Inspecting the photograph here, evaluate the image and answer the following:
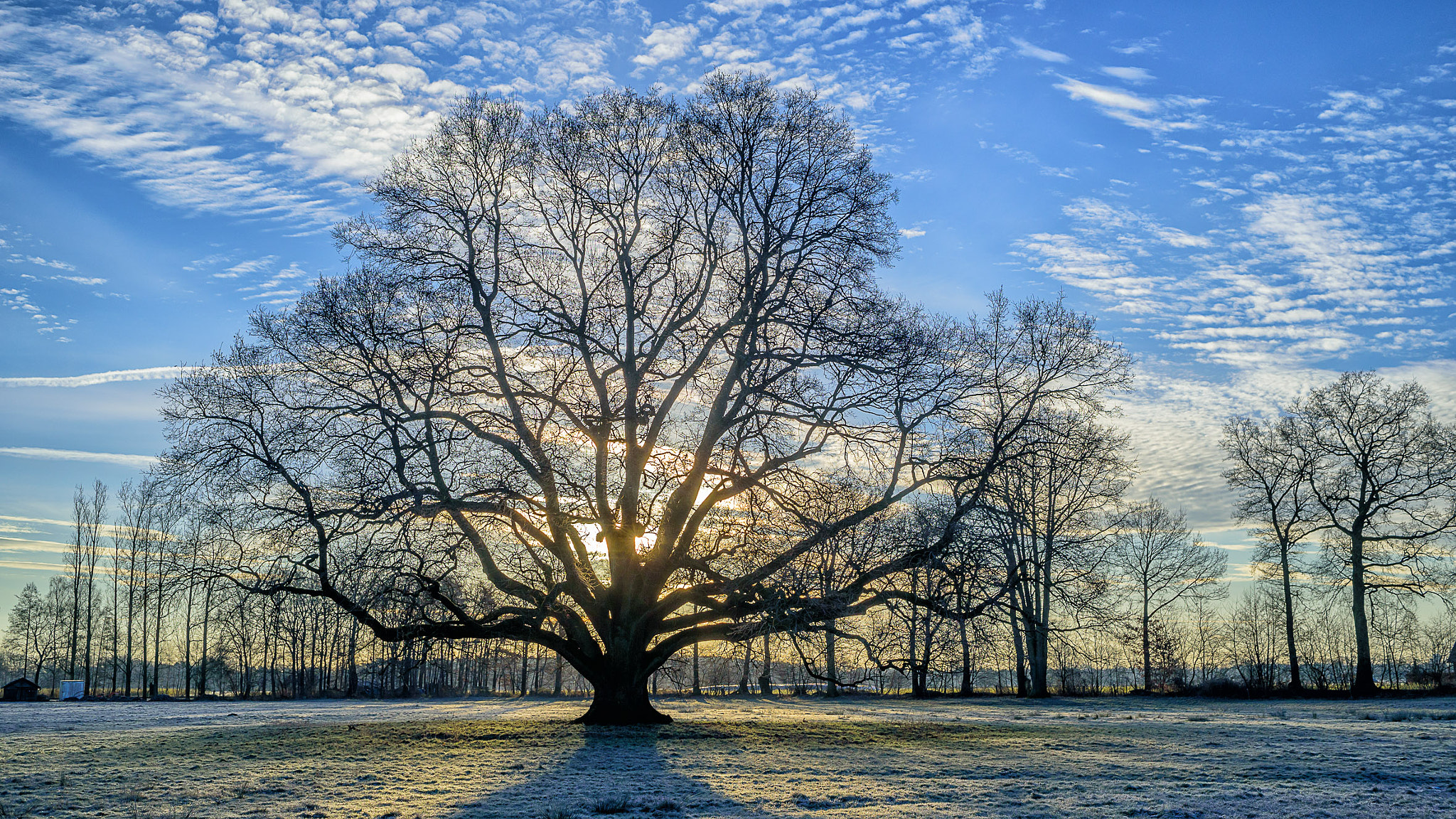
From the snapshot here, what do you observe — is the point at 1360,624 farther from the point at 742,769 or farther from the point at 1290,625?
the point at 742,769

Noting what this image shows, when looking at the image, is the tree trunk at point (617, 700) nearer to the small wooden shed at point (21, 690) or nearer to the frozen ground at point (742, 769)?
the frozen ground at point (742, 769)

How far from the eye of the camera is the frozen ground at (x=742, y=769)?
10383 millimetres

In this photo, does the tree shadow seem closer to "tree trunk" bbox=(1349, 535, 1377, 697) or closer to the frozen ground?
the frozen ground

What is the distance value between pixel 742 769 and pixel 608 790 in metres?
3.35

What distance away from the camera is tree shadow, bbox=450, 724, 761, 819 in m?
10.1

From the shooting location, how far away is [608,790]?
1146cm

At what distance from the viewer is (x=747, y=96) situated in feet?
68.6

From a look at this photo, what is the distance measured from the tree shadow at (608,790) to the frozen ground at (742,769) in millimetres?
54

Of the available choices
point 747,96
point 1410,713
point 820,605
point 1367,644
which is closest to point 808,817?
point 820,605

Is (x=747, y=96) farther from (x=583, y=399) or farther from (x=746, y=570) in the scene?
(x=746, y=570)

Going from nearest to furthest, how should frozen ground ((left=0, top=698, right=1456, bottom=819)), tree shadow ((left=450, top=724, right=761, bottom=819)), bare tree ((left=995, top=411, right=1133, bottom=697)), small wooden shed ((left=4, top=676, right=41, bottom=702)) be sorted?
tree shadow ((left=450, top=724, right=761, bottom=819)) → frozen ground ((left=0, top=698, right=1456, bottom=819)) → bare tree ((left=995, top=411, right=1133, bottom=697)) → small wooden shed ((left=4, top=676, right=41, bottom=702))

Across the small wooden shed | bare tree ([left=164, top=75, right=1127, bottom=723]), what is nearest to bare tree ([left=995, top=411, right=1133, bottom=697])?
bare tree ([left=164, top=75, right=1127, bottom=723])

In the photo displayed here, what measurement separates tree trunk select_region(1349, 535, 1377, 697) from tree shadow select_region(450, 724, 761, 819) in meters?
35.9

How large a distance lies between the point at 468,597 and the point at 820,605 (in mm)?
8889
